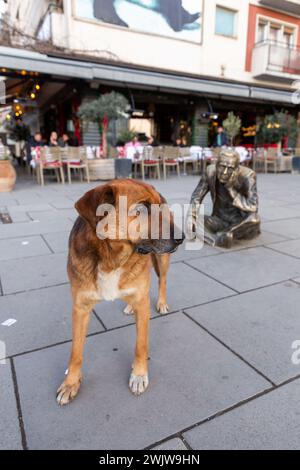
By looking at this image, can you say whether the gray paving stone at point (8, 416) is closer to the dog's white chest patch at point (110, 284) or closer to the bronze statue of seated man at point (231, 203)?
the dog's white chest patch at point (110, 284)

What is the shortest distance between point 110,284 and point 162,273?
1.01 meters

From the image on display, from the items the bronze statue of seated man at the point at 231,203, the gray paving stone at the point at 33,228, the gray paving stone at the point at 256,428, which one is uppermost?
the bronze statue of seated man at the point at 231,203

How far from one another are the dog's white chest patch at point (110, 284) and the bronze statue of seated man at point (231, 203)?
3.01 meters

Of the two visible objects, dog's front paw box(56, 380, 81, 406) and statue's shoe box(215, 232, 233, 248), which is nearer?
dog's front paw box(56, 380, 81, 406)

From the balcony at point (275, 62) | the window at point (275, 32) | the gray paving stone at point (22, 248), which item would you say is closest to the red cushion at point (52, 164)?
the gray paving stone at point (22, 248)

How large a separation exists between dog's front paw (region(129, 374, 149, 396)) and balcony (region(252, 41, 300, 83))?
1893cm

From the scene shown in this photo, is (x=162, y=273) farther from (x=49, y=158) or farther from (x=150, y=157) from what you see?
(x=150, y=157)

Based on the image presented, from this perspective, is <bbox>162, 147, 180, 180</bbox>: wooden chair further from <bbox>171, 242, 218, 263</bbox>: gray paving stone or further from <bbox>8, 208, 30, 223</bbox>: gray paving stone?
<bbox>171, 242, 218, 263</bbox>: gray paving stone

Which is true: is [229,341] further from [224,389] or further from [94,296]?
[94,296]

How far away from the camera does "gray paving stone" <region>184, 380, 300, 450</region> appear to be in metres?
1.62

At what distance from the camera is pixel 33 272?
3.72 m

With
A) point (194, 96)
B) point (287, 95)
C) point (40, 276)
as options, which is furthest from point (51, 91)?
point (40, 276)

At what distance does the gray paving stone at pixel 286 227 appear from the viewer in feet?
17.4

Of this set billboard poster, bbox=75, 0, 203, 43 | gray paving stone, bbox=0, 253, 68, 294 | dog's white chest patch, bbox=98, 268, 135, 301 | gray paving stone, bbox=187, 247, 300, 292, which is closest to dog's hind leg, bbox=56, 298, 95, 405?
dog's white chest patch, bbox=98, 268, 135, 301
